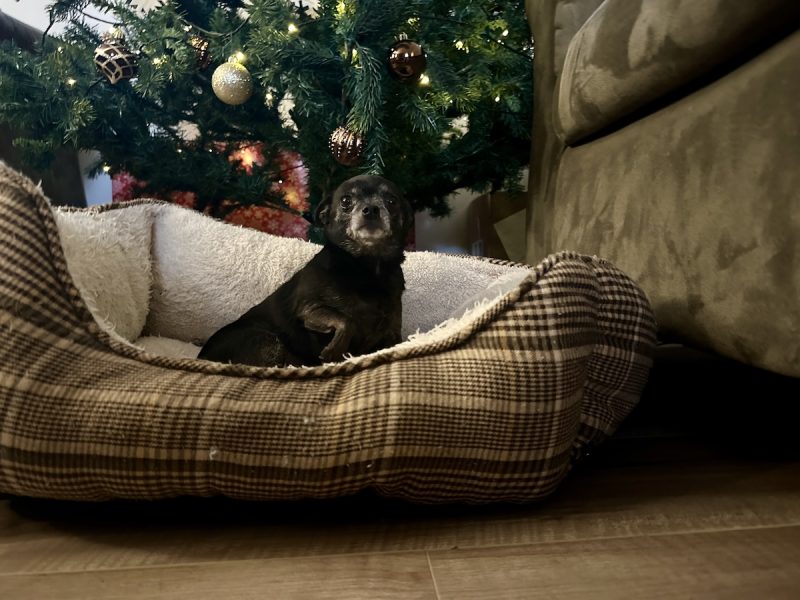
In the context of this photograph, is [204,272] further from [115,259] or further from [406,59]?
[406,59]

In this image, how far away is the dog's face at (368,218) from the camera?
3.83 ft

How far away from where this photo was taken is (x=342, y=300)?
115 cm

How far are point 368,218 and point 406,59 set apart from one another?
24.9 inches

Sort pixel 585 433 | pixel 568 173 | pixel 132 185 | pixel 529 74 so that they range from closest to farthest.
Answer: pixel 585 433 < pixel 568 173 < pixel 529 74 < pixel 132 185

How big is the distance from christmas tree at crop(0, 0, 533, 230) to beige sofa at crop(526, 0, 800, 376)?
19.6 inches

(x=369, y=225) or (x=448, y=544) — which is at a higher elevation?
(x=369, y=225)

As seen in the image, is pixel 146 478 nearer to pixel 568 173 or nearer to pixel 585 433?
pixel 585 433

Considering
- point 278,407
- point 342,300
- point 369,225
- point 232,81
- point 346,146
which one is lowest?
point 278,407

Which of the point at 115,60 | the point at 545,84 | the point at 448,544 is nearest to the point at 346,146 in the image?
the point at 545,84

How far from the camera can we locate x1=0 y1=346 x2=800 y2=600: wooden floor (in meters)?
0.55

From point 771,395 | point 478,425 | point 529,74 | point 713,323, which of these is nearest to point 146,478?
point 478,425

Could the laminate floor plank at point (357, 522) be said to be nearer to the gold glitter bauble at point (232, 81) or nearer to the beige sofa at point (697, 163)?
the beige sofa at point (697, 163)

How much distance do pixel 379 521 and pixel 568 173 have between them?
1.02m

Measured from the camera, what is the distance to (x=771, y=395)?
1.18 meters
